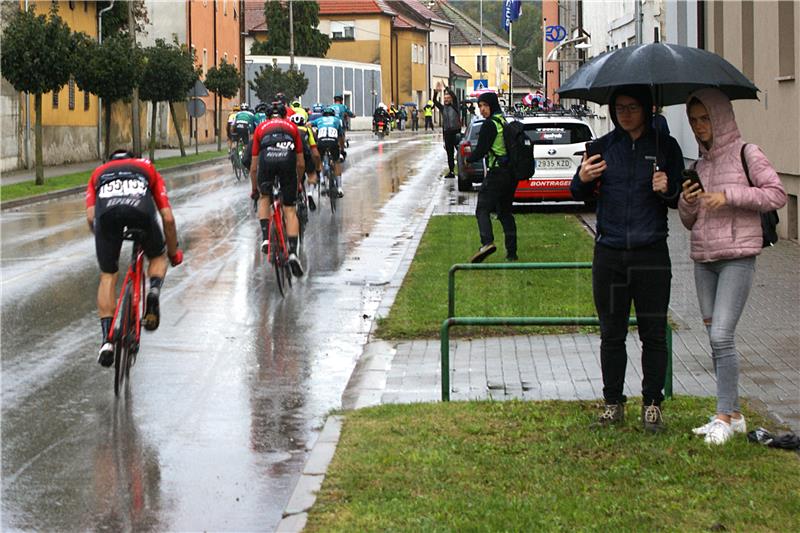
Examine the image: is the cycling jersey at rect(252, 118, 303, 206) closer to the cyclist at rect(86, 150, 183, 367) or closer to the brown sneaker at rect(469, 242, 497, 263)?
the brown sneaker at rect(469, 242, 497, 263)

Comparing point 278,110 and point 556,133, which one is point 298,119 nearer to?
point 556,133

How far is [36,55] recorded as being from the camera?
103 ft

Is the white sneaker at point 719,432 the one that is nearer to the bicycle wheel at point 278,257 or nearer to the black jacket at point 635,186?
the black jacket at point 635,186

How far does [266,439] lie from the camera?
7.81 metres

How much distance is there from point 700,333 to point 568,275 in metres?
3.75

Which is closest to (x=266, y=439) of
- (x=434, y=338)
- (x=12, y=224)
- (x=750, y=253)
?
(x=750, y=253)

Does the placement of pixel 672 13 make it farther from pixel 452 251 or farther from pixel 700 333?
pixel 700 333

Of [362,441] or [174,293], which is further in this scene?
[174,293]

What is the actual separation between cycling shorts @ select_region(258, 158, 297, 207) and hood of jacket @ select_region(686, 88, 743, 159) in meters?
8.11

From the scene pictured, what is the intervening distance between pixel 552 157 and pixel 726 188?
16.7 m

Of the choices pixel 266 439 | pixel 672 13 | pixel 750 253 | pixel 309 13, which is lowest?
pixel 266 439

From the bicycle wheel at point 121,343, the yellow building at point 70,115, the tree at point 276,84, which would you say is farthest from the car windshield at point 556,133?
the tree at point 276,84

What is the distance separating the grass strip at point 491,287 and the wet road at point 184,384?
42 cm

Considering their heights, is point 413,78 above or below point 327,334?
above
